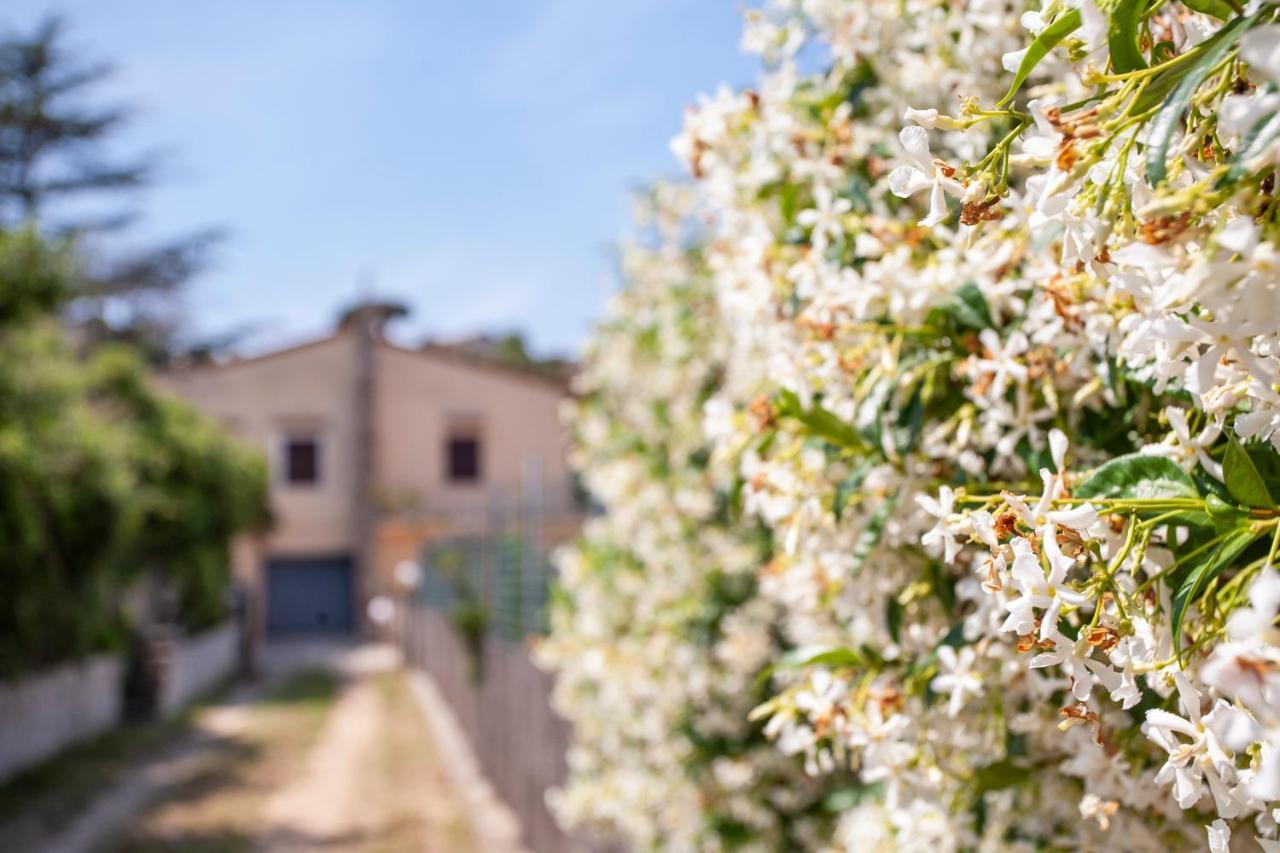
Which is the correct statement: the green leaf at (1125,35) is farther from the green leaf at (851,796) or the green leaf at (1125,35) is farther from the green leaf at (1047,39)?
the green leaf at (851,796)

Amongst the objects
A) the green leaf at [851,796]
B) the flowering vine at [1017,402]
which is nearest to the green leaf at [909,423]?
the flowering vine at [1017,402]

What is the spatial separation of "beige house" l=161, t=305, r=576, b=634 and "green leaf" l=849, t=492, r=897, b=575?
21307 mm

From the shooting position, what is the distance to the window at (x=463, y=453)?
78.0 ft

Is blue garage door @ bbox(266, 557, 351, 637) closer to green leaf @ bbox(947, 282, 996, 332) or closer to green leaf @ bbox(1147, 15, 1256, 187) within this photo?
green leaf @ bbox(947, 282, 996, 332)

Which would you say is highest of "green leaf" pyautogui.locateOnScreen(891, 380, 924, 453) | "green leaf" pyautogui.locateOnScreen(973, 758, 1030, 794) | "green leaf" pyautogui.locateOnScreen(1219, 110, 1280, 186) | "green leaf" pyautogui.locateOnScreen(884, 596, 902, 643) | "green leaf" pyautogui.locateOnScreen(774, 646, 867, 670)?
"green leaf" pyautogui.locateOnScreen(1219, 110, 1280, 186)

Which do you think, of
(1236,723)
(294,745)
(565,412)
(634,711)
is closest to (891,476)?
(1236,723)

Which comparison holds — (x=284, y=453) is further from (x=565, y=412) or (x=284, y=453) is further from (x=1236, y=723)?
(x=1236, y=723)

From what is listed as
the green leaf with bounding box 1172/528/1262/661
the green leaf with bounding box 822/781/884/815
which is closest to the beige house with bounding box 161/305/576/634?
the green leaf with bounding box 822/781/884/815

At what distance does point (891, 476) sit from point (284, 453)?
22.9 metres

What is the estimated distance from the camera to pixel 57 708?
31.5 ft

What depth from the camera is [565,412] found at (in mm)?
5160

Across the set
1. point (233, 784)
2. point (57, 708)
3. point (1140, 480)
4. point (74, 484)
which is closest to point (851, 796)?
point (1140, 480)

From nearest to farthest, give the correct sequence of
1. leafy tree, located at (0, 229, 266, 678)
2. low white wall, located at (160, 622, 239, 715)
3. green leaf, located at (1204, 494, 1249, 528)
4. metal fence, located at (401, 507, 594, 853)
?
1. green leaf, located at (1204, 494, 1249, 528)
2. metal fence, located at (401, 507, 594, 853)
3. leafy tree, located at (0, 229, 266, 678)
4. low white wall, located at (160, 622, 239, 715)

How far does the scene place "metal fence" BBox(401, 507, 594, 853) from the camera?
19.4ft
